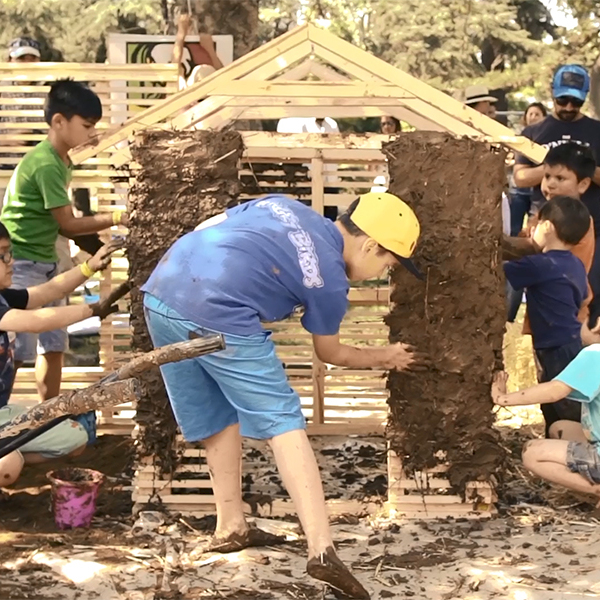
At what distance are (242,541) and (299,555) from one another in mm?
269

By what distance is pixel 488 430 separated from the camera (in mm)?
4738

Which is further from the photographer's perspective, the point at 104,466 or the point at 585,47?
the point at 585,47

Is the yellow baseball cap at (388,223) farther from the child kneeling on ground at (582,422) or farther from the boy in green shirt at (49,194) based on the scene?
the boy in green shirt at (49,194)

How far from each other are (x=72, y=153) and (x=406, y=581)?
264 centimetres

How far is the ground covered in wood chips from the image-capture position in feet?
12.7

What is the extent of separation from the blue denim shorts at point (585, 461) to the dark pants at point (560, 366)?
626 millimetres

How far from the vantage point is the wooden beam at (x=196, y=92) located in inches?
185

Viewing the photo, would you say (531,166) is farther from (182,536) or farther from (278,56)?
(182,536)

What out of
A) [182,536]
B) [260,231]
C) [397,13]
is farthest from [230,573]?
[397,13]

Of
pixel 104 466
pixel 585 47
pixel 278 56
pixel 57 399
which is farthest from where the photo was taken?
pixel 585 47

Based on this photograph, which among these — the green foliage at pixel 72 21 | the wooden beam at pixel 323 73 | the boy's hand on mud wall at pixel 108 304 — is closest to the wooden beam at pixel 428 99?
the wooden beam at pixel 323 73

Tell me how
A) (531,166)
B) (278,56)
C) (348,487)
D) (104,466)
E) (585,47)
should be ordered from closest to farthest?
1. (278,56)
2. (348,487)
3. (104,466)
4. (531,166)
5. (585,47)

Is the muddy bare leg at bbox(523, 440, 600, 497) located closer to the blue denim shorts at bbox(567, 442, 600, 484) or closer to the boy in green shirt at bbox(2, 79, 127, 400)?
the blue denim shorts at bbox(567, 442, 600, 484)

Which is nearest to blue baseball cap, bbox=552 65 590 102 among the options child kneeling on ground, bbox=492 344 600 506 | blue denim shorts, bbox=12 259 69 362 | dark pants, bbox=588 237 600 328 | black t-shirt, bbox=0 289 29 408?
dark pants, bbox=588 237 600 328
